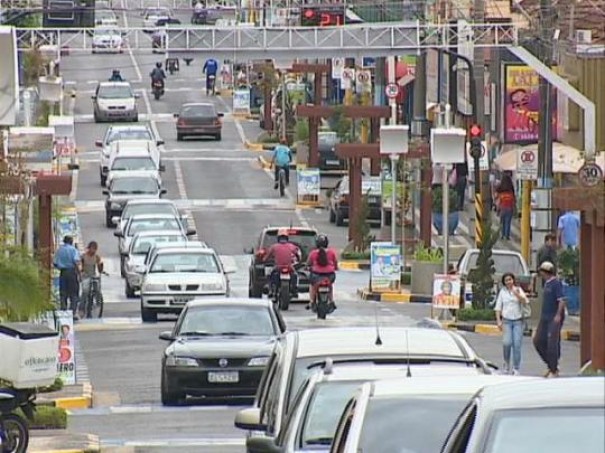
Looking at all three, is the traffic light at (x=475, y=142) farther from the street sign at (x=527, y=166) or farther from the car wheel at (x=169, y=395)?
the car wheel at (x=169, y=395)

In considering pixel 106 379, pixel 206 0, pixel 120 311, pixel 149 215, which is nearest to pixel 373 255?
pixel 120 311

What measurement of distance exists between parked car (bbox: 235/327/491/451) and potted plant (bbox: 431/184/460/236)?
35.8 metres

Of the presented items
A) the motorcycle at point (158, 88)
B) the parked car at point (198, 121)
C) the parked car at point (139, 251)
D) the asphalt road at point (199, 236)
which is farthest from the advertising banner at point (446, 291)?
the motorcycle at point (158, 88)

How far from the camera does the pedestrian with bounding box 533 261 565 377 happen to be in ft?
90.0

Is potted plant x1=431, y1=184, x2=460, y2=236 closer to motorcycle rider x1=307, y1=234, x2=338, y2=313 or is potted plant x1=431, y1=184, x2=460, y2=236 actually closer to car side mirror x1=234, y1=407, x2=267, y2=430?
motorcycle rider x1=307, y1=234, x2=338, y2=313

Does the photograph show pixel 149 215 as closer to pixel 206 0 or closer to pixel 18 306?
pixel 18 306

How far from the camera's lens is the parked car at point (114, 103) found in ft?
273

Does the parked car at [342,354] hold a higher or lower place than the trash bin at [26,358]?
higher

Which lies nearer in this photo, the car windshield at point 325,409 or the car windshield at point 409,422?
the car windshield at point 409,422

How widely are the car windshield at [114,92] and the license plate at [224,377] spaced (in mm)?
58714

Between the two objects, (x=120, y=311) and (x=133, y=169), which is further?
(x=133, y=169)

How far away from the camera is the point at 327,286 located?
121 ft

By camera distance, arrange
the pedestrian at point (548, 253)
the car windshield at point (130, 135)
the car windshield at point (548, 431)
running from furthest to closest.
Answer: the car windshield at point (130, 135) < the pedestrian at point (548, 253) < the car windshield at point (548, 431)

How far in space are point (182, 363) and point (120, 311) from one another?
1528 centimetres
